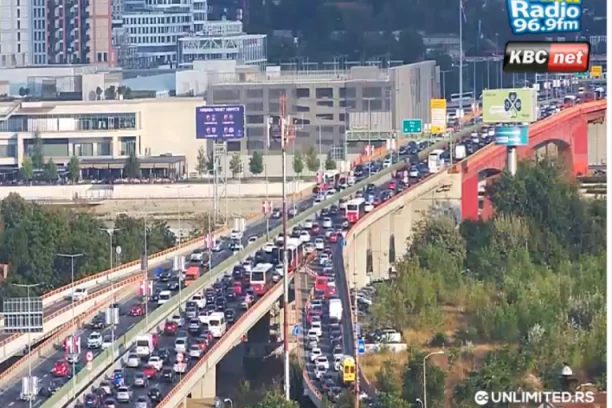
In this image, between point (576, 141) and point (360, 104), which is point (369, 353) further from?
point (360, 104)

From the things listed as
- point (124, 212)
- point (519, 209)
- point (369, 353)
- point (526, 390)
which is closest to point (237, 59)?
point (124, 212)

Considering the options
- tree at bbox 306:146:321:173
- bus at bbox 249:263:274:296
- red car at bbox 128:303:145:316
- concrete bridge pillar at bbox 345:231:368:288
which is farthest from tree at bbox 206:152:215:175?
red car at bbox 128:303:145:316

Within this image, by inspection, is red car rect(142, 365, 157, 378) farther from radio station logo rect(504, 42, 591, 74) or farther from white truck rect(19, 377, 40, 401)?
radio station logo rect(504, 42, 591, 74)

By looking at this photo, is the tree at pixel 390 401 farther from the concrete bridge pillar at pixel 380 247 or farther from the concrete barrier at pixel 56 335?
the concrete bridge pillar at pixel 380 247

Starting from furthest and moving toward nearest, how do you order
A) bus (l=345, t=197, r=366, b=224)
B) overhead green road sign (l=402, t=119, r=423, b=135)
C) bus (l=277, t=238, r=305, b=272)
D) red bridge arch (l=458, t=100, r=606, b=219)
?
overhead green road sign (l=402, t=119, r=423, b=135), red bridge arch (l=458, t=100, r=606, b=219), bus (l=345, t=197, r=366, b=224), bus (l=277, t=238, r=305, b=272)

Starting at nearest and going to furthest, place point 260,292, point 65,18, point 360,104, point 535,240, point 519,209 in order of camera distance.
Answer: point 260,292 < point 535,240 < point 519,209 < point 360,104 < point 65,18

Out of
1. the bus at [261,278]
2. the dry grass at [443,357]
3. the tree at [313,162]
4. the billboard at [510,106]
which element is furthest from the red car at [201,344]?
the tree at [313,162]
